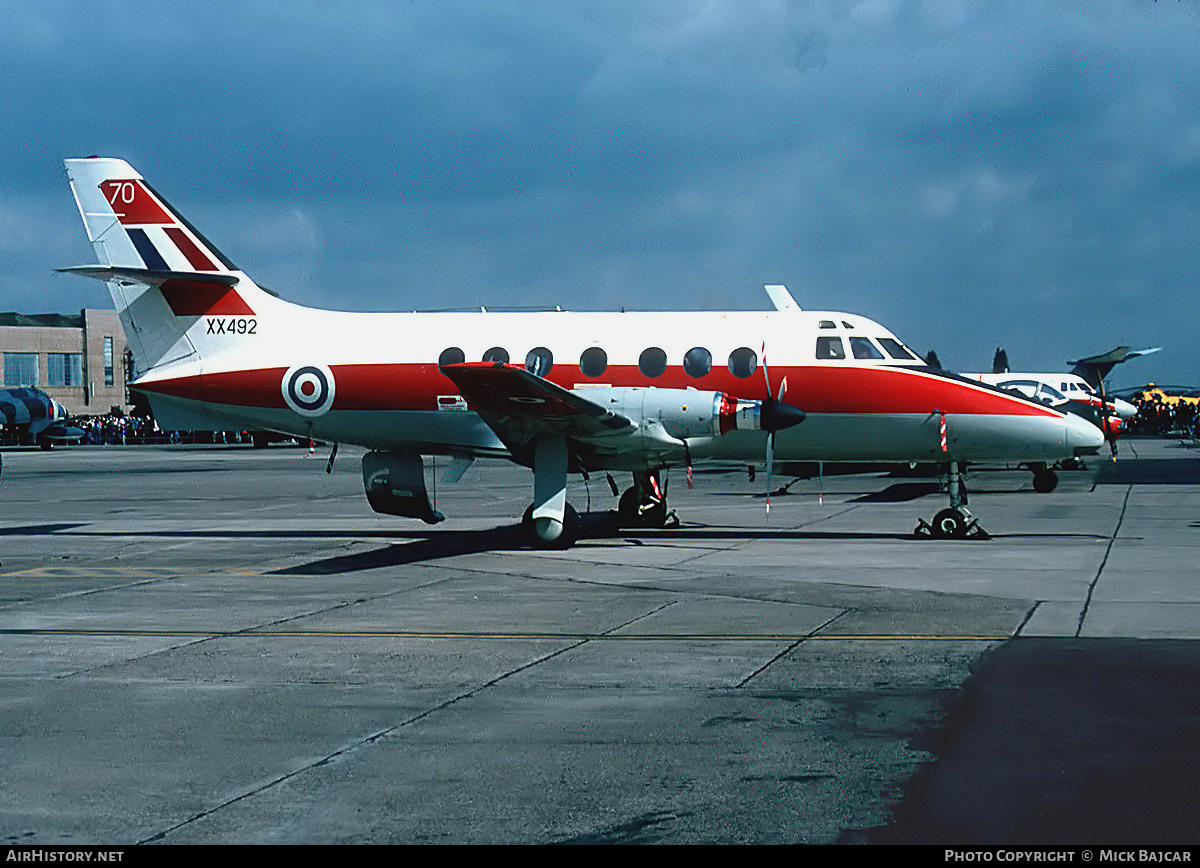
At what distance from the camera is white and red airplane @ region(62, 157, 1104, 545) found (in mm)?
19875

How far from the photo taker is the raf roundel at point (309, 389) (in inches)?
870

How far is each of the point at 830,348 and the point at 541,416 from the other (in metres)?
5.09

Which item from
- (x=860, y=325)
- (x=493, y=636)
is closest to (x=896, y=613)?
(x=493, y=636)

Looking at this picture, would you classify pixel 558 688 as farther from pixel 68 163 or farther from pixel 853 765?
pixel 68 163

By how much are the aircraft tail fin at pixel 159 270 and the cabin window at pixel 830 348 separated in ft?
31.8

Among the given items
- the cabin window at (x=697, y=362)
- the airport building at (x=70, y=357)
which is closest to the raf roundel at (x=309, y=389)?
the cabin window at (x=697, y=362)

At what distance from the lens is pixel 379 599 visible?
15.0 meters

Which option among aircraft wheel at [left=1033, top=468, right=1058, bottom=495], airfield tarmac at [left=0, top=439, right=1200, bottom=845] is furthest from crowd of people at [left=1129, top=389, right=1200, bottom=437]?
airfield tarmac at [left=0, top=439, right=1200, bottom=845]

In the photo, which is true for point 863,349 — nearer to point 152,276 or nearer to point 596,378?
point 596,378

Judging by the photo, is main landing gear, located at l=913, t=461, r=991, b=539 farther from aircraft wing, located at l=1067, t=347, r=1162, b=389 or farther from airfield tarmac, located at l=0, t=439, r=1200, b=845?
aircraft wing, located at l=1067, t=347, r=1162, b=389

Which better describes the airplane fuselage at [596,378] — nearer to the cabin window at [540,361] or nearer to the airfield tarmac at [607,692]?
the cabin window at [540,361]

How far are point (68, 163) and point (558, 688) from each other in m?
17.7

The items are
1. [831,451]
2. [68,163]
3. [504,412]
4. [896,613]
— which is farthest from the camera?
[68,163]

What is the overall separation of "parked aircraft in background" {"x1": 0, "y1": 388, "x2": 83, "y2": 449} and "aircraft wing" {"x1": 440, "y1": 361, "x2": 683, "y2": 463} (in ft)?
210
